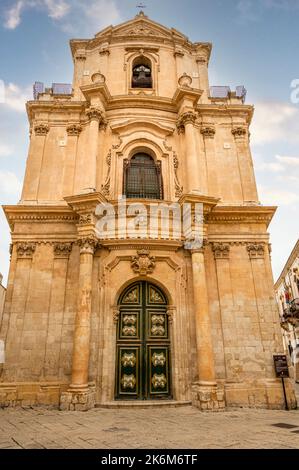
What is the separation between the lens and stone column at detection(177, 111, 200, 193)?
1239 cm

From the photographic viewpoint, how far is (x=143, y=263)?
444 inches

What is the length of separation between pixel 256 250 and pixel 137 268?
456cm

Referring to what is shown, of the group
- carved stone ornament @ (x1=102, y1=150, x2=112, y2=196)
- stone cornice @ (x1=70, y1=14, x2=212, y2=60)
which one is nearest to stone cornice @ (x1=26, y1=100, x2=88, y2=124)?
carved stone ornament @ (x1=102, y1=150, x2=112, y2=196)

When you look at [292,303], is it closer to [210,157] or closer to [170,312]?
[210,157]

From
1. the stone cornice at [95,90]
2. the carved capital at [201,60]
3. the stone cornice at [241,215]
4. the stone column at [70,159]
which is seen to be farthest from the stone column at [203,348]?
the carved capital at [201,60]

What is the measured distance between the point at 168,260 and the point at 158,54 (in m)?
11.3

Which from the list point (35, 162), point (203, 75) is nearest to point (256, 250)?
point (35, 162)

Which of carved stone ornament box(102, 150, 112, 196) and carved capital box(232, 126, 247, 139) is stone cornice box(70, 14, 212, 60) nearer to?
carved capital box(232, 126, 247, 139)

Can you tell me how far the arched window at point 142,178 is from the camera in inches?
518

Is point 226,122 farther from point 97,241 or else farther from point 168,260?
point 97,241

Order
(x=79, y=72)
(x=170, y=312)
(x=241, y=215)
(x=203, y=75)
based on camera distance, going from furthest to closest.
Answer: (x=203, y=75) → (x=79, y=72) → (x=241, y=215) → (x=170, y=312)

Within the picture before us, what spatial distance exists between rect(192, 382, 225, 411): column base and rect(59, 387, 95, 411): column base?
126 inches

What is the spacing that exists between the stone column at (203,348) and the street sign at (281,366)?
2.11 metres

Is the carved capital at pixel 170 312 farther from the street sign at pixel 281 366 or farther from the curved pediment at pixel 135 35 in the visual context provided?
the curved pediment at pixel 135 35
